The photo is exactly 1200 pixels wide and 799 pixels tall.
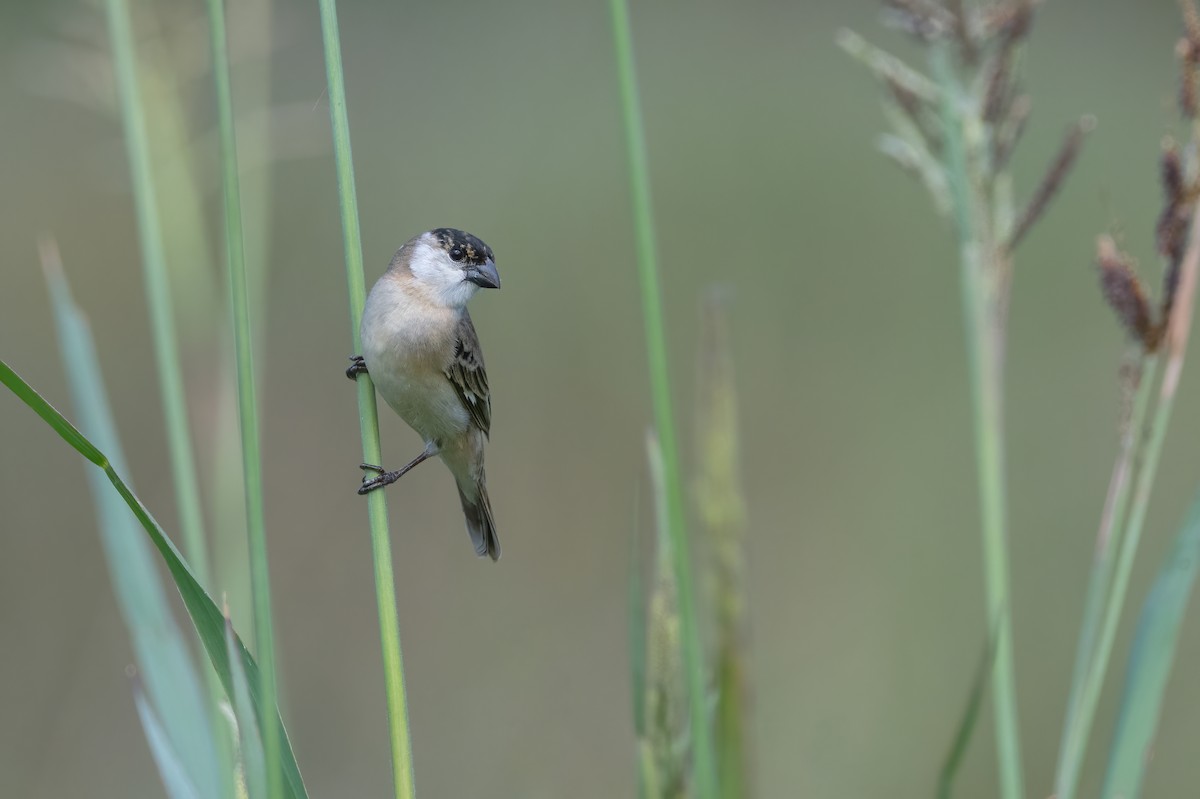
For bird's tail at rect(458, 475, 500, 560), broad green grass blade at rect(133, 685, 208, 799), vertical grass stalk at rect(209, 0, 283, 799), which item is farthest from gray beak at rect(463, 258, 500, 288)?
vertical grass stalk at rect(209, 0, 283, 799)

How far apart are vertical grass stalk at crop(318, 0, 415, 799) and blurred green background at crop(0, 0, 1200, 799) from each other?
207 centimetres

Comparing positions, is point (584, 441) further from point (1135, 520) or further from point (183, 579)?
point (183, 579)

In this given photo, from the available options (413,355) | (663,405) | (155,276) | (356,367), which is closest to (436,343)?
(413,355)

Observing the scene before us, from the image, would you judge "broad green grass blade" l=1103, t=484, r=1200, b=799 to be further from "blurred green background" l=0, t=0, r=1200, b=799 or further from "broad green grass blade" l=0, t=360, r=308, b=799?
"blurred green background" l=0, t=0, r=1200, b=799

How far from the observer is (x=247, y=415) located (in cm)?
122

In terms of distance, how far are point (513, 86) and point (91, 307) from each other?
10.6 ft

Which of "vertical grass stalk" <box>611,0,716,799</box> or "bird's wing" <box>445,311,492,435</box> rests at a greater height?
"vertical grass stalk" <box>611,0,716,799</box>

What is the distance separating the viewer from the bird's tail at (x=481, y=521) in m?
3.13

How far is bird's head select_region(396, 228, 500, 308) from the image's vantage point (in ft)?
9.07

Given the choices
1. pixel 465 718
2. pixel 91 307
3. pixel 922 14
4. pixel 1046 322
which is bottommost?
pixel 465 718

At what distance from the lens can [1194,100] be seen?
167cm

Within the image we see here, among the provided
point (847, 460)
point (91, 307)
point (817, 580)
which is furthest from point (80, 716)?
point (847, 460)

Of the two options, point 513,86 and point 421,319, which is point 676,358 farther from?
point 421,319

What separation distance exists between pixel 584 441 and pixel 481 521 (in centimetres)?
291
